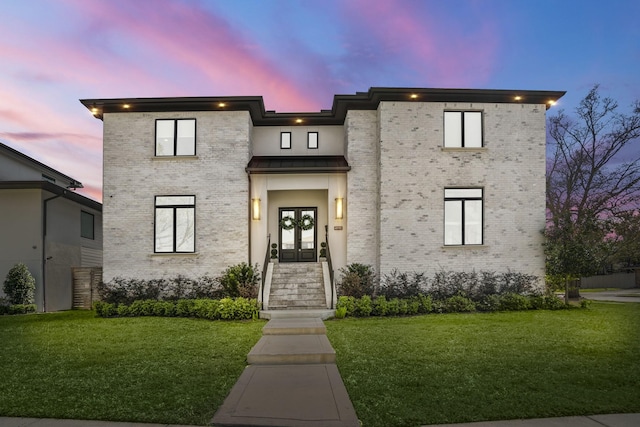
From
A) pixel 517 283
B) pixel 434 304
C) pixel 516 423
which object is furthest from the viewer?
pixel 517 283

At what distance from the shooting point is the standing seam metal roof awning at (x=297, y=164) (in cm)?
1440

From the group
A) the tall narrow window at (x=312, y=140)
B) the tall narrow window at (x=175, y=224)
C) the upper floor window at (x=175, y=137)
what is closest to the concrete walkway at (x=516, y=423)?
the tall narrow window at (x=175, y=224)

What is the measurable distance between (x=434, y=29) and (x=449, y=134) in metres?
3.16

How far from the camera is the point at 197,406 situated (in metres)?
4.53

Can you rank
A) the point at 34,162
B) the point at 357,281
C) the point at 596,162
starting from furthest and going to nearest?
the point at 596,162 < the point at 34,162 < the point at 357,281

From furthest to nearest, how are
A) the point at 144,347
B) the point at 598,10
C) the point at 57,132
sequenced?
the point at 57,132 → the point at 598,10 → the point at 144,347

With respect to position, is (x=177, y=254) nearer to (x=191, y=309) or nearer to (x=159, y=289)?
(x=159, y=289)

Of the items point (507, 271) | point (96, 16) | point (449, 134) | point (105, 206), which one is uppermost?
point (96, 16)

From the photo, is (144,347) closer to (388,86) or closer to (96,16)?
(96,16)

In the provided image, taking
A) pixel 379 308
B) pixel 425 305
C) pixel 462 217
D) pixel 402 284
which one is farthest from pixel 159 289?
pixel 462 217

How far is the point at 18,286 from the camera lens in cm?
1509

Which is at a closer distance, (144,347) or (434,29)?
(144,347)

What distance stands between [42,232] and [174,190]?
19.0 ft

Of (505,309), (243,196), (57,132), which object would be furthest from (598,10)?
(57,132)
